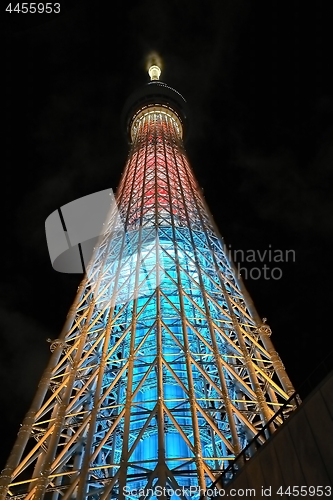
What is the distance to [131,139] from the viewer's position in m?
43.9

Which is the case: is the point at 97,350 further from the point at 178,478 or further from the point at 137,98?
the point at 137,98

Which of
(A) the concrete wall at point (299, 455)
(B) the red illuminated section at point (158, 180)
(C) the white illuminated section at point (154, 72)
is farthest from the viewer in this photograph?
(C) the white illuminated section at point (154, 72)

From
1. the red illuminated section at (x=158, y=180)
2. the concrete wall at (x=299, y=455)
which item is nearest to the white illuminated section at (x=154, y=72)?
the red illuminated section at (x=158, y=180)

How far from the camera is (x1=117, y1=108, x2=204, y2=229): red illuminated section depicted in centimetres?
2880

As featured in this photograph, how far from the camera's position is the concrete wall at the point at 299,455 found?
8.95 meters

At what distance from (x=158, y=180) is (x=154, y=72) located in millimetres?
24607

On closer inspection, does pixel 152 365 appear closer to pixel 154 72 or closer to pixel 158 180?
pixel 158 180

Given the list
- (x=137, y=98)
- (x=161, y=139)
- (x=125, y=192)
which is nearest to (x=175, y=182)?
(x=125, y=192)

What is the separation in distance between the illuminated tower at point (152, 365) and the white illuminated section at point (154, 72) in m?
18.2

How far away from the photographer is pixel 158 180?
32656mm

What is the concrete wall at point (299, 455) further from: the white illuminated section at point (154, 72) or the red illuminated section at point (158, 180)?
the white illuminated section at point (154, 72)

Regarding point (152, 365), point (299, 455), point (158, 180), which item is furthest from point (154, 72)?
point (299, 455)

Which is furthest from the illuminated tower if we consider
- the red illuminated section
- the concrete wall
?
the concrete wall

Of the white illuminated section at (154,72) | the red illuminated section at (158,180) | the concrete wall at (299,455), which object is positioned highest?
the white illuminated section at (154,72)
